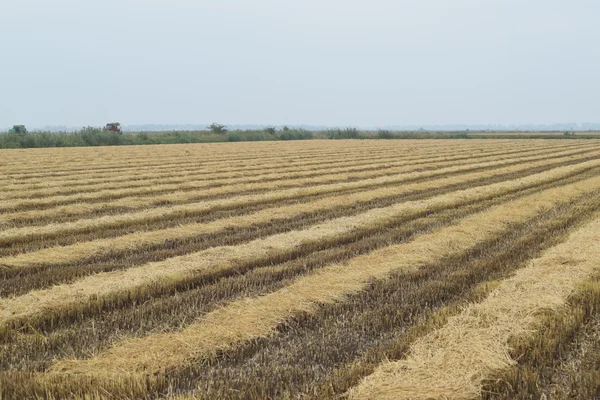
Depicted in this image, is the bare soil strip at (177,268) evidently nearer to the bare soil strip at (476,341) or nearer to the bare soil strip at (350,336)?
the bare soil strip at (350,336)

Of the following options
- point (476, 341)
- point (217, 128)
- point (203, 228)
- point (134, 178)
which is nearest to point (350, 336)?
point (476, 341)

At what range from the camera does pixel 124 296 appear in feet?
20.7

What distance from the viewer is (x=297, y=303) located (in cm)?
591

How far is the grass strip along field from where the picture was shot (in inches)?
165

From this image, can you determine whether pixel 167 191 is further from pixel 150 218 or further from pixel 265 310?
pixel 265 310

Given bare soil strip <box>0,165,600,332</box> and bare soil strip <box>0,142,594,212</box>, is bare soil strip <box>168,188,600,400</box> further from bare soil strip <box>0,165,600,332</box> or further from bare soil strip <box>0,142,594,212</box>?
bare soil strip <box>0,142,594,212</box>

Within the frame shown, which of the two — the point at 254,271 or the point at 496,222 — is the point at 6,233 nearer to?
the point at 254,271

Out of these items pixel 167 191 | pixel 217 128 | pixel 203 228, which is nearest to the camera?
pixel 203 228

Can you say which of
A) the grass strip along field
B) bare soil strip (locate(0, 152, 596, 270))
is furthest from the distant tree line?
bare soil strip (locate(0, 152, 596, 270))

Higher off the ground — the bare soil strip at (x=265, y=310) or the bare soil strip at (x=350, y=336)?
the bare soil strip at (x=265, y=310)

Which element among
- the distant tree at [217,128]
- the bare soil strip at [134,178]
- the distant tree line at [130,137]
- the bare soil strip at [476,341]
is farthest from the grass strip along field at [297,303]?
the distant tree at [217,128]

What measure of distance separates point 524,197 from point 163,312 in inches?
483

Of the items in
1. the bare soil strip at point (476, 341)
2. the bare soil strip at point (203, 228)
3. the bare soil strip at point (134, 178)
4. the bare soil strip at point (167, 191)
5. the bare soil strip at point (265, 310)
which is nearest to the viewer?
the bare soil strip at point (476, 341)

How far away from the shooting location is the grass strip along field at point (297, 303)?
165 inches
